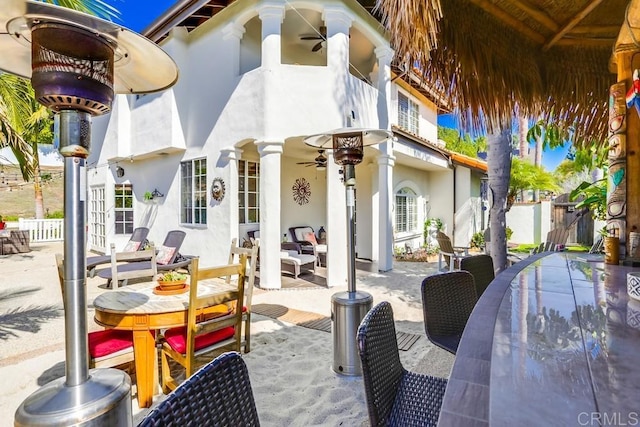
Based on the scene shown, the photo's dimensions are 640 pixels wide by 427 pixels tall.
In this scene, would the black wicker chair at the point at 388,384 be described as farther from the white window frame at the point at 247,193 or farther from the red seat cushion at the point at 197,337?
the white window frame at the point at 247,193

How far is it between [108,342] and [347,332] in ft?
7.62

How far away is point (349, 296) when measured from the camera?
3.65m

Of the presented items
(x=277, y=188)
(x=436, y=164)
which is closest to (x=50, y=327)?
(x=277, y=188)

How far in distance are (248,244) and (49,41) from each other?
6719 millimetres

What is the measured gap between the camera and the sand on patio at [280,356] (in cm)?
294

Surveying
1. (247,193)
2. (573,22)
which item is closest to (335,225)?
(247,193)

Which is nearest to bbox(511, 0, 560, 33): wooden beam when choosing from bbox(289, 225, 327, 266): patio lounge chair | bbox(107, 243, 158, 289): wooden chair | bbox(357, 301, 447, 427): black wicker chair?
bbox(357, 301, 447, 427): black wicker chair

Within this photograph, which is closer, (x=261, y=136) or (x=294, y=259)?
(x=261, y=136)

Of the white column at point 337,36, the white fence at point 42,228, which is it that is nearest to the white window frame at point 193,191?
the white column at point 337,36

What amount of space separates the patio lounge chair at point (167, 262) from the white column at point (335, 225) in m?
3.11

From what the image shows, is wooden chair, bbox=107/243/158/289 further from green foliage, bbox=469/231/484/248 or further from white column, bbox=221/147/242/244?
green foliage, bbox=469/231/484/248

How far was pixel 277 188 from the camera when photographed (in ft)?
23.3

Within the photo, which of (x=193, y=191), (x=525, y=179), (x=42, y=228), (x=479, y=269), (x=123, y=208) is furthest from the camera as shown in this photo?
(x=42, y=228)

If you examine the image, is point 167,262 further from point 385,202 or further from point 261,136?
point 385,202
